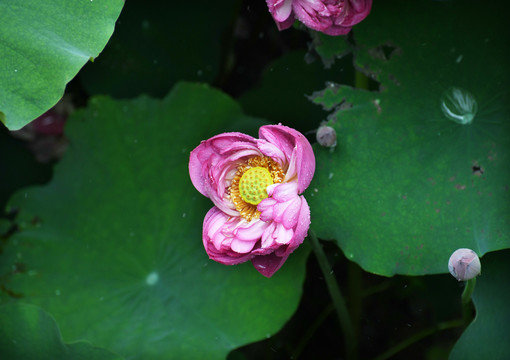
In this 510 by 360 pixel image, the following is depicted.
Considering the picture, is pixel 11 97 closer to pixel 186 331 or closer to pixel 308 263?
pixel 186 331

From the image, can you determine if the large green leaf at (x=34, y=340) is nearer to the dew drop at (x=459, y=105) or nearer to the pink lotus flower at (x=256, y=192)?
the pink lotus flower at (x=256, y=192)

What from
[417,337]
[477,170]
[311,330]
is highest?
[477,170]

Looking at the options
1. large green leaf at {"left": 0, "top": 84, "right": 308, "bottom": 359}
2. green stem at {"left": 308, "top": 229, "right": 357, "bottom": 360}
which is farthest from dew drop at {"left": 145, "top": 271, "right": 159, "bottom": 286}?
green stem at {"left": 308, "top": 229, "right": 357, "bottom": 360}

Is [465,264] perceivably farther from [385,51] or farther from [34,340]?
[34,340]

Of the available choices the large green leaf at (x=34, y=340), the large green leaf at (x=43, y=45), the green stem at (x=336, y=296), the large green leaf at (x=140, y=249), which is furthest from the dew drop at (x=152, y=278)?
the large green leaf at (x=43, y=45)

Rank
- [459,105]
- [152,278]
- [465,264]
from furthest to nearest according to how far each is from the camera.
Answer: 1. [152,278]
2. [459,105]
3. [465,264]

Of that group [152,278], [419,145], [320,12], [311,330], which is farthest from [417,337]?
[320,12]

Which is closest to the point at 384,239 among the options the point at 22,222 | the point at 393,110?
the point at 393,110
